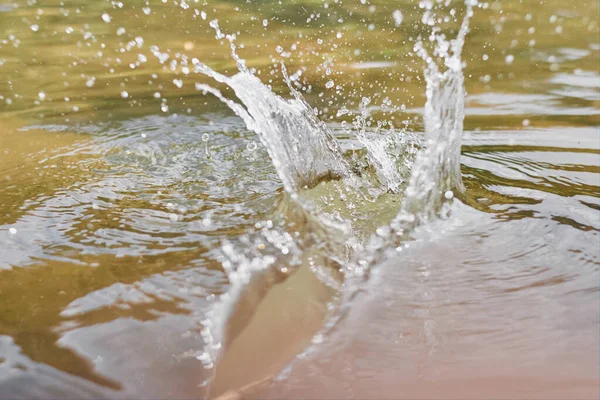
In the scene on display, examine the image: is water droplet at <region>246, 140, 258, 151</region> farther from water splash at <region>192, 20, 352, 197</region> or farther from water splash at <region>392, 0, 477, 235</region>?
water splash at <region>392, 0, 477, 235</region>

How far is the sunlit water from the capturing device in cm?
191

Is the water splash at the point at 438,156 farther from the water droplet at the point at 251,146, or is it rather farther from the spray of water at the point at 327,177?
A: the water droplet at the point at 251,146

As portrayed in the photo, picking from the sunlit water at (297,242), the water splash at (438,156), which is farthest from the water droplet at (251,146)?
the water splash at (438,156)

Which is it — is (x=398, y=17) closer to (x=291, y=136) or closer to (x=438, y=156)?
(x=291, y=136)

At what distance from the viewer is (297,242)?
8.57 ft

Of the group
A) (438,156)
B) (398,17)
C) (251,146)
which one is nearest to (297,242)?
(438,156)

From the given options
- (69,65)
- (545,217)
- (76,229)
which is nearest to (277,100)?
(76,229)

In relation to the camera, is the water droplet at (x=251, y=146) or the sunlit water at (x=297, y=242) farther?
the water droplet at (x=251, y=146)

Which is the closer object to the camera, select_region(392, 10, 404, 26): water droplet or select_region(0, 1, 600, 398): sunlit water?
select_region(0, 1, 600, 398): sunlit water

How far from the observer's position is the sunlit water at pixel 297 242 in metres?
1.91

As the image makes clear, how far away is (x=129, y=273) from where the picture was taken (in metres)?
2.44

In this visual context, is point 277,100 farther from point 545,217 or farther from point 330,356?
point 330,356

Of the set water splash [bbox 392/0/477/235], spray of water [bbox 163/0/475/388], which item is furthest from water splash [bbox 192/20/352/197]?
water splash [bbox 392/0/477/235]

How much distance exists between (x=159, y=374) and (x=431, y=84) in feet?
6.11
